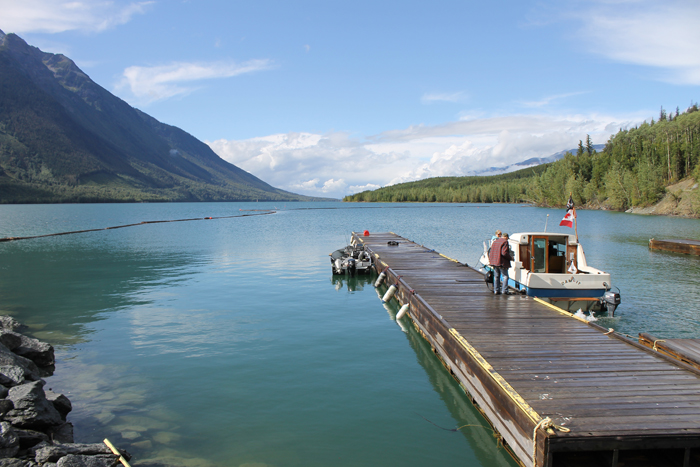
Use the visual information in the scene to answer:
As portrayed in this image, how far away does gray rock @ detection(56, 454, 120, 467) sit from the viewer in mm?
6398

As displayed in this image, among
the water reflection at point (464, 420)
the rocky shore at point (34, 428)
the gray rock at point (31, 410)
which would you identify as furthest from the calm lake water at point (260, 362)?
the gray rock at point (31, 410)

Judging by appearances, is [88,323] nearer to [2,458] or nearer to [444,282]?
[2,458]

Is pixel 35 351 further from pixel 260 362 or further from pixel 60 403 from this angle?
pixel 260 362

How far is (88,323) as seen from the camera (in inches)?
640

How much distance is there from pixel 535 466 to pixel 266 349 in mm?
8703

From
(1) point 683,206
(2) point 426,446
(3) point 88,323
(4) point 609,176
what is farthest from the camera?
(4) point 609,176

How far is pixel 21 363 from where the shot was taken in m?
10.4

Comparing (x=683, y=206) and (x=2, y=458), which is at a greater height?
(x=683, y=206)

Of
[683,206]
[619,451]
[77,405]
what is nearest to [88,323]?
[77,405]

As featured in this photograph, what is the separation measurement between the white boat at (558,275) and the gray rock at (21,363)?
14.2 m

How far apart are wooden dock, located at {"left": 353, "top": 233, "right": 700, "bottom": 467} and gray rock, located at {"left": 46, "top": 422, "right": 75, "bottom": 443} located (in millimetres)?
7939

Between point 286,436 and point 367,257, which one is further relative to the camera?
point 367,257

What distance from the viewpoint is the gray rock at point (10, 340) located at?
11164 mm

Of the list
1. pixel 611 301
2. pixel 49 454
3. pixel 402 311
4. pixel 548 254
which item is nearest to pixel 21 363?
pixel 49 454
